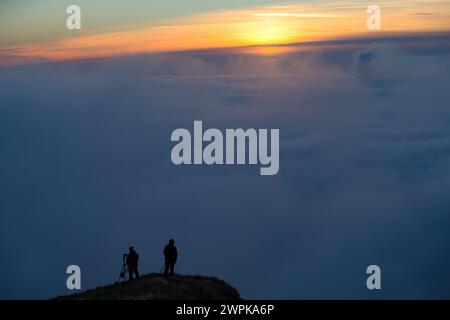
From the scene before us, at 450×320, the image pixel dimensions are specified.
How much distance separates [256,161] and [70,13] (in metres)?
6.39

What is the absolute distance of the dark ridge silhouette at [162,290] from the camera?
19.0m

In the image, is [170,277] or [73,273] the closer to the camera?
[170,277]

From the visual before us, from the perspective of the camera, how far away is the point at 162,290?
1920 cm

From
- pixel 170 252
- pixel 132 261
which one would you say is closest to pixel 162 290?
pixel 170 252

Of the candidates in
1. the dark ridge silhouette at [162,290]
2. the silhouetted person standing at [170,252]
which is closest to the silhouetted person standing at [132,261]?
the dark ridge silhouette at [162,290]

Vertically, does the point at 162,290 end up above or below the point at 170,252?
below

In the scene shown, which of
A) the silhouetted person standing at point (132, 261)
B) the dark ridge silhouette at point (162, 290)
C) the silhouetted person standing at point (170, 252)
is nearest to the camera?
the dark ridge silhouette at point (162, 290)

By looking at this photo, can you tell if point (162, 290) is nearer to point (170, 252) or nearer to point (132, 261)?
point (170, 252)

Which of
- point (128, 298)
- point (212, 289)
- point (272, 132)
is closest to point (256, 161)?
point (272, 132)

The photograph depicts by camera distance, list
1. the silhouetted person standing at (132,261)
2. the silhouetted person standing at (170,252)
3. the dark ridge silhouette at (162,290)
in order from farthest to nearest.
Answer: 1. the silhouetted person standing at (132,261)
2. the silhouetted person standing at (170,252)
3. the dark ridge silhouette at (162,290)

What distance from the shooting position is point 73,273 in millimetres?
21484

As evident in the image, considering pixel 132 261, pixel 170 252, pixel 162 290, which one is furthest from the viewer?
pixel 132 261

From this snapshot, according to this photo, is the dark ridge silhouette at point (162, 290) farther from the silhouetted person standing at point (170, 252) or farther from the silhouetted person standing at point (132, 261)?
the silhouetted person standing at point (170, 252)
